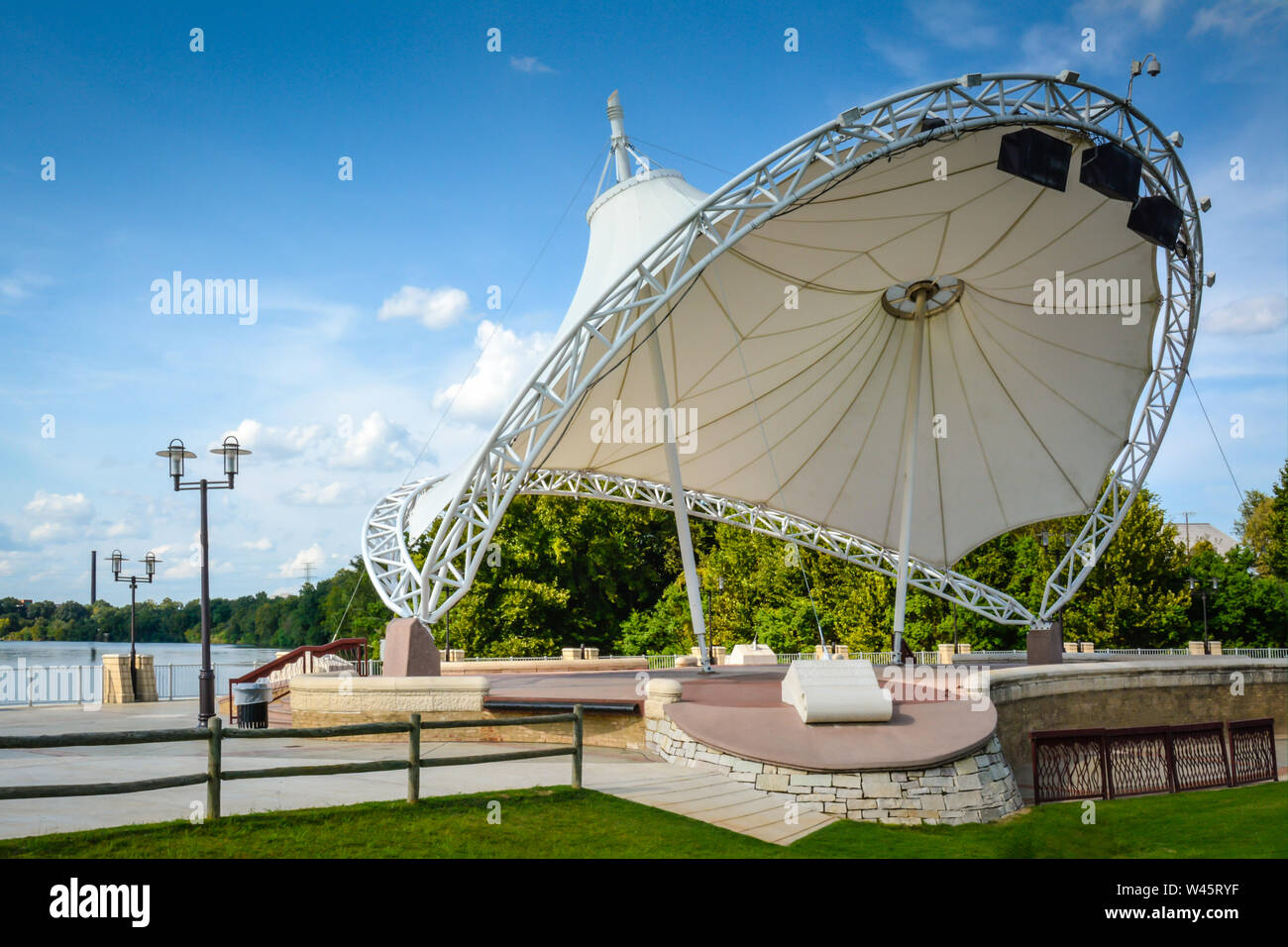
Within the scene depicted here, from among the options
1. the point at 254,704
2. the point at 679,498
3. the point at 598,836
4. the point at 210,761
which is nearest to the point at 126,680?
the point at 254,704

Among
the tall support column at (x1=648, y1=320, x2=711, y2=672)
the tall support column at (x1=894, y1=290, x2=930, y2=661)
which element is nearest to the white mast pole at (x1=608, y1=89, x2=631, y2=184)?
the tall support column at (x1=648, y1=320, x2=711, y2=672)

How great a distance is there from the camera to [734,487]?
31719mm

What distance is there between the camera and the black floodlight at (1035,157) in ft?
63.2

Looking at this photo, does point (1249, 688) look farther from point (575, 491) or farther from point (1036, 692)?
point (575, 491)

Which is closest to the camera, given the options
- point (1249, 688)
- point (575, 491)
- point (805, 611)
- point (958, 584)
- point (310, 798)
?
point (310, 798)

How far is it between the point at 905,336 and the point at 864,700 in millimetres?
16258

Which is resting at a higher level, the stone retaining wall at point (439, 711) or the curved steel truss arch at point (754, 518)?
the curved steel truss arch at point (754, 518)

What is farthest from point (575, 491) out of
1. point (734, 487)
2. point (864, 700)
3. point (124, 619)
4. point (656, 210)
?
point (124, 619)

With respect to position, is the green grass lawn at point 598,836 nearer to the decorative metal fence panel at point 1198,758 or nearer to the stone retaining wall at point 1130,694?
the decorative metal fence panel at point 1198,758

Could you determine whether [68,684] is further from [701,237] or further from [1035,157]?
[1035,157]

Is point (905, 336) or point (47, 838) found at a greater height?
point (905, 336)

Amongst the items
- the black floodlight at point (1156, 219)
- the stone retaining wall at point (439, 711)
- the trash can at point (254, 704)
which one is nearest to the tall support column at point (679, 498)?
the stone retaining wall at point (439, 711)

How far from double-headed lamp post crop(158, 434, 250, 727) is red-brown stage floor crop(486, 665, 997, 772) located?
6.24 metres

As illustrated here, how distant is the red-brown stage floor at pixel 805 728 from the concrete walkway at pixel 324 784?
0.62 metres
